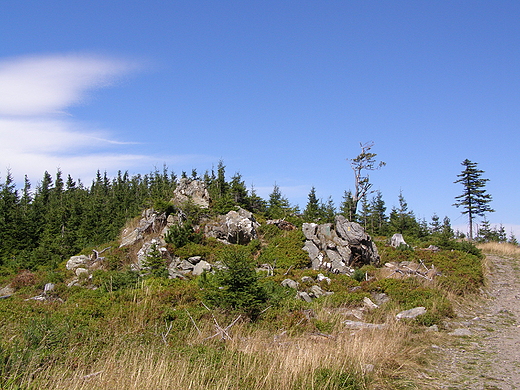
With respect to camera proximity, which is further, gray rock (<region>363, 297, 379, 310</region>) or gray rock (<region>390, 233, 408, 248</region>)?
gray rock (<region>390, 233, 408, 248</region>)

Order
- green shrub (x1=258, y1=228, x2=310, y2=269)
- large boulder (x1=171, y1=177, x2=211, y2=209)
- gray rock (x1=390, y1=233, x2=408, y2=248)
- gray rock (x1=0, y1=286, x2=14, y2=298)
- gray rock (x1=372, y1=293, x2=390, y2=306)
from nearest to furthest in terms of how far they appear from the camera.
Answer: gray rock (x1=372, y1=293, x2=390, y2=306), gray rock (x1=0, y1=286, x2=14, y2=298), green shrub (x1=258, y1=228, x2=310, y2=269), gray rock (x1=390, y1=233, x2=408, y2=248), large boulder (x1=171, y1=177, x2=211, y2=209)

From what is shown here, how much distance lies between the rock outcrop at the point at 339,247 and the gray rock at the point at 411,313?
693cm

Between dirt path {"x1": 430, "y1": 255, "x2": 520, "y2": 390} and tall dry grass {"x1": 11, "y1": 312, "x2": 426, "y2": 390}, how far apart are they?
2.39 feet

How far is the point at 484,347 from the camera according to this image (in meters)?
8.59

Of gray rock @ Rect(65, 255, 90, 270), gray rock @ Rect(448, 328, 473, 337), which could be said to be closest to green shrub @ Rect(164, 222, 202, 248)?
gray rock @ Rect(65, 255, 90, 270)

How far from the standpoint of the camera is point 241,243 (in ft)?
67.1

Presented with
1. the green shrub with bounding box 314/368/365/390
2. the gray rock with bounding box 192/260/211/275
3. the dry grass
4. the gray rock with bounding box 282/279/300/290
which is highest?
the dry grass

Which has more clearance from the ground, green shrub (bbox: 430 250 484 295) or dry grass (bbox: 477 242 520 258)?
dry grass (bbox: 477 242 520 258)

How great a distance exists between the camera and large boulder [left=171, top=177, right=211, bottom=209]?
2373 centimetres

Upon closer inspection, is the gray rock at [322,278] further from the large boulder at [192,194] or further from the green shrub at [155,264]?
the large boulder at [192,194]

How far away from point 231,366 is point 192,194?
19262mm

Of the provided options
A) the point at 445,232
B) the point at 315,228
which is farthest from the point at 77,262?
the point at 445,232

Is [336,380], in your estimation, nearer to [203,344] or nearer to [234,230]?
[203,344]

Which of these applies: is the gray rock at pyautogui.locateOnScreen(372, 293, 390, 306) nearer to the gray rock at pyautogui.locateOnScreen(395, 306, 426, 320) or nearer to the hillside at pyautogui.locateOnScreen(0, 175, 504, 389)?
the hillside at pyautogui.locateOnScreen(0, 175, 504, 389)
